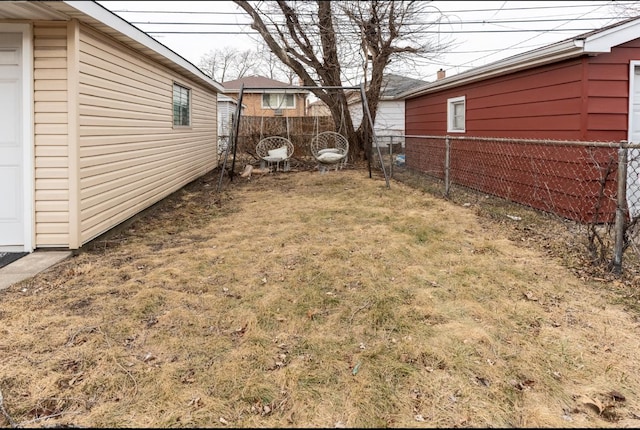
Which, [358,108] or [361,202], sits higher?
[358,108]

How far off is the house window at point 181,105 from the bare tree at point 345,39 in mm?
3704

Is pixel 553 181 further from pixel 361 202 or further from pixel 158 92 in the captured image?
pixel 158 92

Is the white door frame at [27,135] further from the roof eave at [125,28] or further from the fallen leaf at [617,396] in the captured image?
the fallen leaf at [617,396]

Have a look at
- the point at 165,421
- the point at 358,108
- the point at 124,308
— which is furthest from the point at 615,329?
the point at 358,108

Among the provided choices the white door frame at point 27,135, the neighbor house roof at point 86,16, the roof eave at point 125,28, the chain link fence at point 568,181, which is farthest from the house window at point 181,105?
the chain link fence at point 568,181

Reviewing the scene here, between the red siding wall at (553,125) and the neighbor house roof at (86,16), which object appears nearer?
the neighbor house roof at (86,16)

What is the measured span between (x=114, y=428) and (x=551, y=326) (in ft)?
8.30

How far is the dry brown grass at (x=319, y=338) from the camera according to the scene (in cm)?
203

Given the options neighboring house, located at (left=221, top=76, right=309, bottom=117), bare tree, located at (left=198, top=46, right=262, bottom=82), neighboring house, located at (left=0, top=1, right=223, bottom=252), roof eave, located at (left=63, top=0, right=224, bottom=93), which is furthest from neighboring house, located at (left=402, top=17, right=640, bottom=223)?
bare tree, located at (left=198, top=46, right=262, bottom=82)

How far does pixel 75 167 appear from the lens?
432cm

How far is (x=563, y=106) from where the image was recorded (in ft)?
19.1

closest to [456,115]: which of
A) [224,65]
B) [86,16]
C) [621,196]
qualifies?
[621,196]

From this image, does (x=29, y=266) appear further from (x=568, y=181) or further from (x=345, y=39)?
(x=345, y=39)

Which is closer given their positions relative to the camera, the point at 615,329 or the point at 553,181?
the point at 615,329
